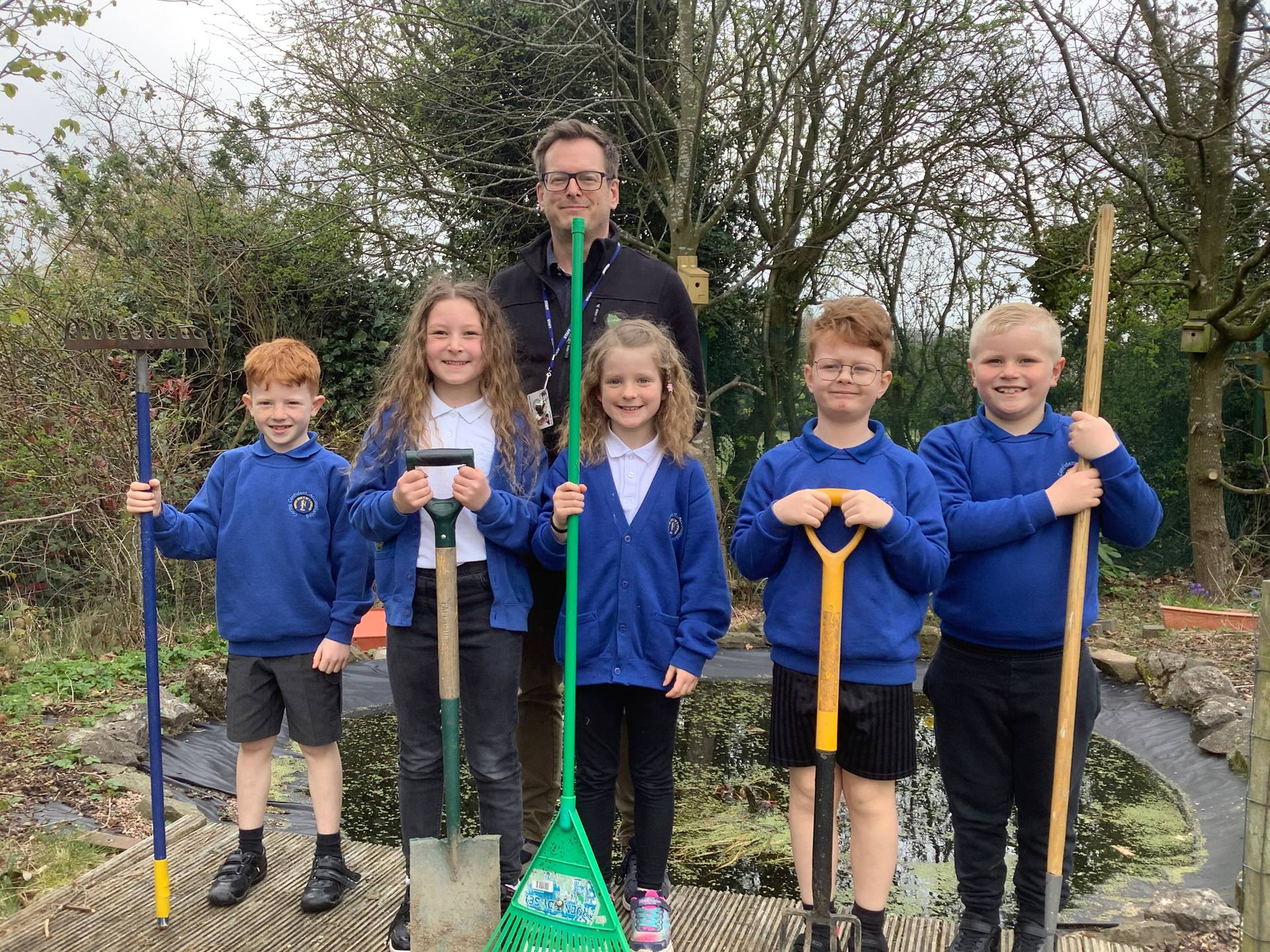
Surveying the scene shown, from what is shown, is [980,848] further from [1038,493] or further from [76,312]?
[76,312]

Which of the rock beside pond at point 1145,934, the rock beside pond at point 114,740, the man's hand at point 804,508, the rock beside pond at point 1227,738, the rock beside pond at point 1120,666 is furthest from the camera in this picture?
the rock beside pond at point 1120,666

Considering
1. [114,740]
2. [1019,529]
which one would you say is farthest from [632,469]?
[114,740]

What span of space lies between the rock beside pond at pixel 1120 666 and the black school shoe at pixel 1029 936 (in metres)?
3.93

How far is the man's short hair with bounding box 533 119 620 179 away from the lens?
224cm

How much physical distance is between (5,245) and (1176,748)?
6.72m

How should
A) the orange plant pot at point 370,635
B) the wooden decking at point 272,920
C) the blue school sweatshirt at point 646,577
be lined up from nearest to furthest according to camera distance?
the blue school sweatshirt at point 646,577
the wooden decking at point 272,920
the orange plant pot at point 370,635

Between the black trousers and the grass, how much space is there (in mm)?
2229

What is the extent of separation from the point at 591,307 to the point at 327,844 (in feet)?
4.84

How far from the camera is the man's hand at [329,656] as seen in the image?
7.50 ft

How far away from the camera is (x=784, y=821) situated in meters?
3.66

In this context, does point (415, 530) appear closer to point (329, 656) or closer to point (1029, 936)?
point (329, 656)

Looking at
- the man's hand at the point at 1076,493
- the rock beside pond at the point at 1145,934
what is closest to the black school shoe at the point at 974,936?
the rock beside pond at the point at 1145,934

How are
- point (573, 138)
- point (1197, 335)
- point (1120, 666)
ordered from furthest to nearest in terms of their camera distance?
1. point (1197, 335)
2. point (1120, 666)
3. point (573, 138)

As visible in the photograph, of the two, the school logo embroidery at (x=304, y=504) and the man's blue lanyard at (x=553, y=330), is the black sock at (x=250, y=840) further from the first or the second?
the man's blue lanyard at (x=553, y=330)
